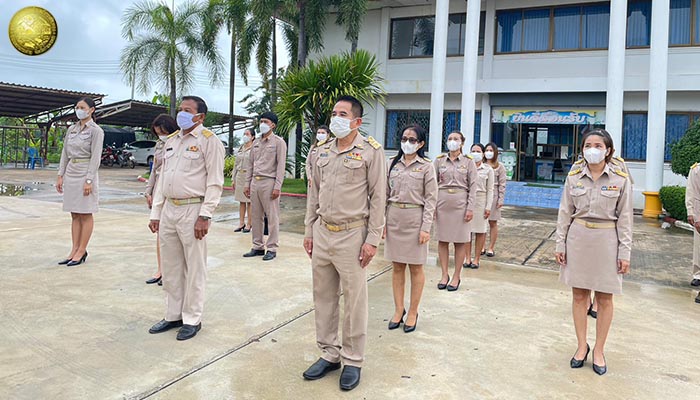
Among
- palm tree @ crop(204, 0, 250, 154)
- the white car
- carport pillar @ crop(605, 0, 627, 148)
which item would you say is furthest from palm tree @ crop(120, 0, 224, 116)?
carport pillar @ crop(605, 0, 627, 148)

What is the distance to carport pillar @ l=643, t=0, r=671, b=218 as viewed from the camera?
524 inches

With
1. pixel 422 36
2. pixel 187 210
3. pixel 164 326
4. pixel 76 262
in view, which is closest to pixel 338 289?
pixel 187 210

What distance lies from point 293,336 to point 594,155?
246 cm

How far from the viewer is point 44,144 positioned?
1011 inches

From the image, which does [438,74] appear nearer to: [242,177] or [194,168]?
[242,177]

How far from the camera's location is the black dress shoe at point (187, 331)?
3.71 m

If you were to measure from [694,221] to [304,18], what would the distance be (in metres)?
14.6

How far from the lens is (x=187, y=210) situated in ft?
12.6

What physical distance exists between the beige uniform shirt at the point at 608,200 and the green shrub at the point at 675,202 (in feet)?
26.8

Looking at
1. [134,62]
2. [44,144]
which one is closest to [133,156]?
[44,144]

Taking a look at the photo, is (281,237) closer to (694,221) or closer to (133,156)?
(694,221)

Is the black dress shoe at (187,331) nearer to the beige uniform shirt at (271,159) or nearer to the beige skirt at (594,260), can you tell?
the beige skirt at (594,260)

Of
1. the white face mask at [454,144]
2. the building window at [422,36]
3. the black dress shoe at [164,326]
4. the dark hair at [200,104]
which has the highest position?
the building window at [422,36]

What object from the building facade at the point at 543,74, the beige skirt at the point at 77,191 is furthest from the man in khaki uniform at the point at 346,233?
the building facade at the point at 543,74
